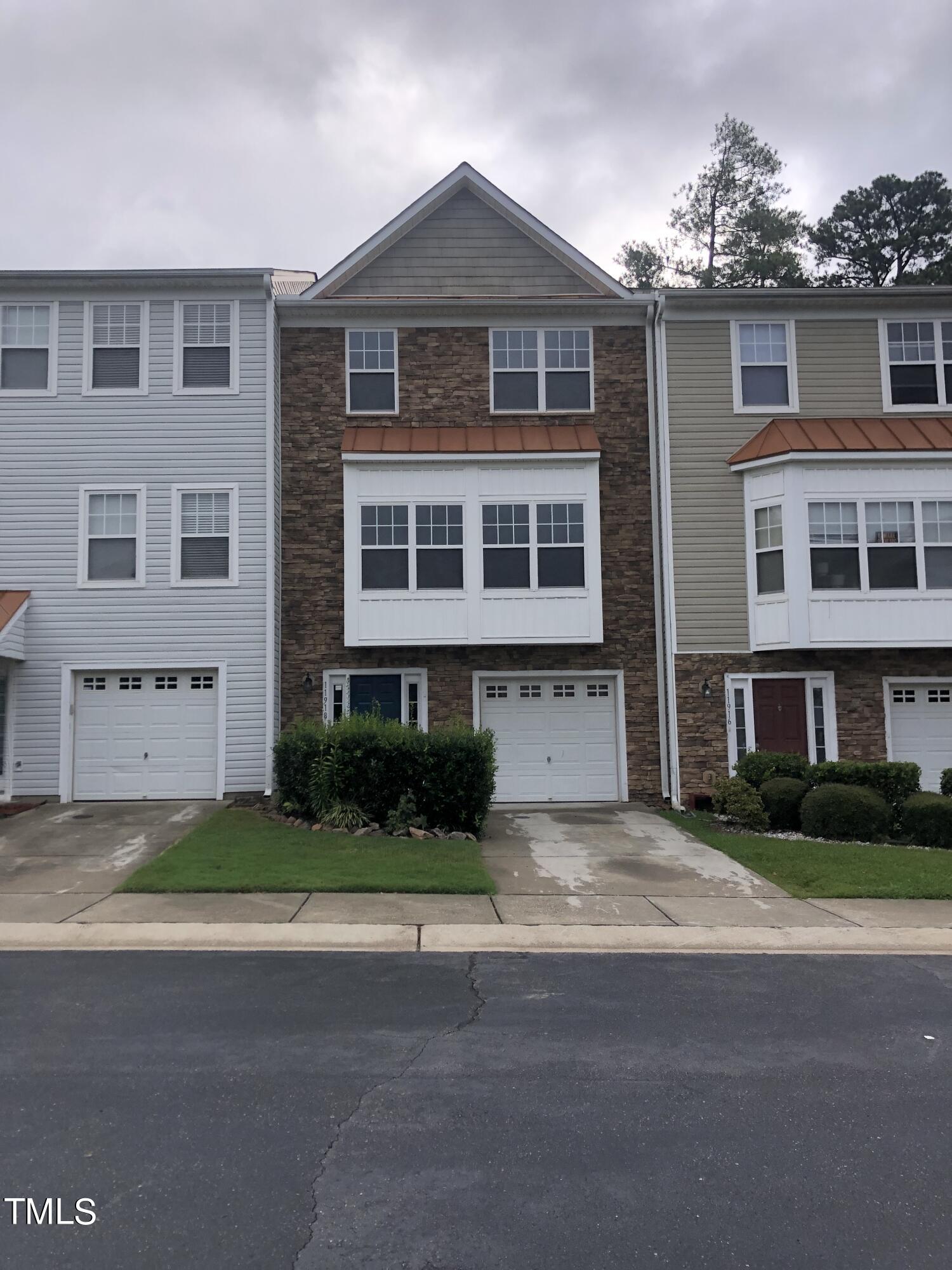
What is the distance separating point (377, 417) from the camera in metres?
17.1

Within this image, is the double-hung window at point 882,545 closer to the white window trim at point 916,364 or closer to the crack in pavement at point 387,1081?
the white window trim at point 916,364

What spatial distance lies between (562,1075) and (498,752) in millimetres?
11573

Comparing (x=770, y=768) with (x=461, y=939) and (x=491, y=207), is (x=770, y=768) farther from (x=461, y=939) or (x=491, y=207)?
(x=491, y=207)

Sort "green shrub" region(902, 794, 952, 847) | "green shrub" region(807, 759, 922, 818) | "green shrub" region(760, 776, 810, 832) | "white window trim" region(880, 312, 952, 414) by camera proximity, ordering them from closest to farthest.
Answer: "green shrub" region(902, 794, 952, 847) < "green shrub" region(807, 759, 922, 818) < "green shrub" region(760, 776, 810, 832) < "white window trim" region(880, 312, 952, 414)

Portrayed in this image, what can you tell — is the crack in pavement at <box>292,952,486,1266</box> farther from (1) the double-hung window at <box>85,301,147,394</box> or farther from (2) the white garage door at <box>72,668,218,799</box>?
(1) the double-hung window at <box>85,301,147,394</box>

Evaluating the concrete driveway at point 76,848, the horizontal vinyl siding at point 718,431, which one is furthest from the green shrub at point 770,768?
the concrete driveway at point 76,848

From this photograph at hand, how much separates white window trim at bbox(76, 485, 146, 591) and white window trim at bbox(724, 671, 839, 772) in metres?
10.4

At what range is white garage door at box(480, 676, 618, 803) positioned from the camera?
16812mm

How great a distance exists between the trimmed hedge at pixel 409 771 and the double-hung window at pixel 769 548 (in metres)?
6.15

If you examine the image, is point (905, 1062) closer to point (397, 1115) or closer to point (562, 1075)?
point (562, 1075)

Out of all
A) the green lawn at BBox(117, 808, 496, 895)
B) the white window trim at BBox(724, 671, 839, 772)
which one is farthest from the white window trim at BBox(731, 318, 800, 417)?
the green lawn at BBox(117, 808, 496, 895)

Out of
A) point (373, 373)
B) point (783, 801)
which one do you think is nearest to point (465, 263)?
point (373, 373)

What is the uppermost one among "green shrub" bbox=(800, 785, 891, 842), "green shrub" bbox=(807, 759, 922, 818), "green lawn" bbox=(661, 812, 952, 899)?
"green shrub" bbox=(807, 759, 922, 818)

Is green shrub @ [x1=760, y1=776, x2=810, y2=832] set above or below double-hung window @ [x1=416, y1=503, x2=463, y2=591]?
below
